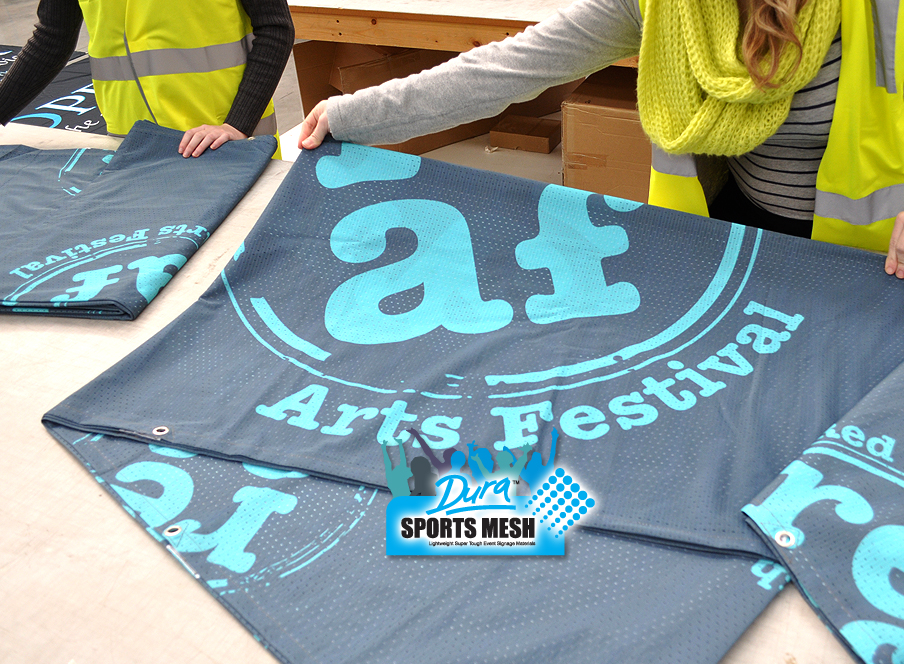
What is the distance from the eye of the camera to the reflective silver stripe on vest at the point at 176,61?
138 cm

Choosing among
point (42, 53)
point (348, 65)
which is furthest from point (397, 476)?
point (348, 65)

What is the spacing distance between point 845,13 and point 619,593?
0.78 metres

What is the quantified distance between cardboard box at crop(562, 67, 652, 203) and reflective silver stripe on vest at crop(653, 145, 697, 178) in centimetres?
101

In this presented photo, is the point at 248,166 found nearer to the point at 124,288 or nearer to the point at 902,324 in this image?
the point at 124,288

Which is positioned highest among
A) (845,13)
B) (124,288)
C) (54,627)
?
(845,13)

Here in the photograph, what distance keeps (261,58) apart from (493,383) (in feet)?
2.91

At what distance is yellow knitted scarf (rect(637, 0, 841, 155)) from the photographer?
930 millimetres

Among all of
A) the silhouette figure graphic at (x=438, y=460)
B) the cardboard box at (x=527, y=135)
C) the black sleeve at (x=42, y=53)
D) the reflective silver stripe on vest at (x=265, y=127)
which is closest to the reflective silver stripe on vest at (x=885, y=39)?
the silhouette figure graphic at (x=438, y=460)

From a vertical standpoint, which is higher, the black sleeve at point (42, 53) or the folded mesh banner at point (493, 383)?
the black sleeve at point (42, 53)

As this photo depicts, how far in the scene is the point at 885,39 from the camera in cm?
91

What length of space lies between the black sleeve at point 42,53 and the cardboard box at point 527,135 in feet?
5.73

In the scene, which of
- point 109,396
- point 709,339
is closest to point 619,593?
point 709,339

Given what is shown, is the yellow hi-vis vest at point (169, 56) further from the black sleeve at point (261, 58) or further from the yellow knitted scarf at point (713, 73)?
the yellow knitted scarf at point (713, 73)

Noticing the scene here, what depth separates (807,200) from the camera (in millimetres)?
1098
